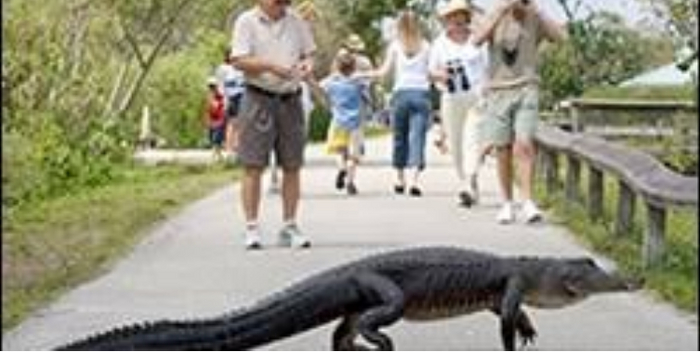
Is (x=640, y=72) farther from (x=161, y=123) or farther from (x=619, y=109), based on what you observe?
(x=161, y=123)

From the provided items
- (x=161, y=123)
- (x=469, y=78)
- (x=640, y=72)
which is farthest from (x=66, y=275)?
(x=161, y=123)

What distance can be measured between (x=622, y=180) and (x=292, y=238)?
1835mm

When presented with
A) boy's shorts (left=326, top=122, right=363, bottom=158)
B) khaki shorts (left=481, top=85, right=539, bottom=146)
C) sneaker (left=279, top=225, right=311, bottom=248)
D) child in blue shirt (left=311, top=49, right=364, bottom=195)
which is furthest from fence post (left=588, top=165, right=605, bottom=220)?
boy's shorts (left=326, top=122, right=363, bottom=158)

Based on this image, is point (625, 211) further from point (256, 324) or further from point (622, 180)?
point (256, 324)

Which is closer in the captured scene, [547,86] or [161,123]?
[547,86]

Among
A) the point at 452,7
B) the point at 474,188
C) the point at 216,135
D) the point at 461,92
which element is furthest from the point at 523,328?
the point at 216,135

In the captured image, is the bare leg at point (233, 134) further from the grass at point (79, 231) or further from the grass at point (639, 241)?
the grass at point (639, 241)

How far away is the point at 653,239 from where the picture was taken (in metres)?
7.02

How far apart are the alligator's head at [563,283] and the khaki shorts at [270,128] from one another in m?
3.75

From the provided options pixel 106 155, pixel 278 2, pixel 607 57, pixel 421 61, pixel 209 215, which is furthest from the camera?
pixel 106 155

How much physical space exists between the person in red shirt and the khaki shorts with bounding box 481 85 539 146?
25.0 ft

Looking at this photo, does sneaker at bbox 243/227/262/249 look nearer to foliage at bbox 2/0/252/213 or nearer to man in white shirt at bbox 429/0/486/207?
foliage at bbox 2/0/252/213

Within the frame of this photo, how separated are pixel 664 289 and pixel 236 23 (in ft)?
7.91

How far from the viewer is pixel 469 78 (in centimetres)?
1114
